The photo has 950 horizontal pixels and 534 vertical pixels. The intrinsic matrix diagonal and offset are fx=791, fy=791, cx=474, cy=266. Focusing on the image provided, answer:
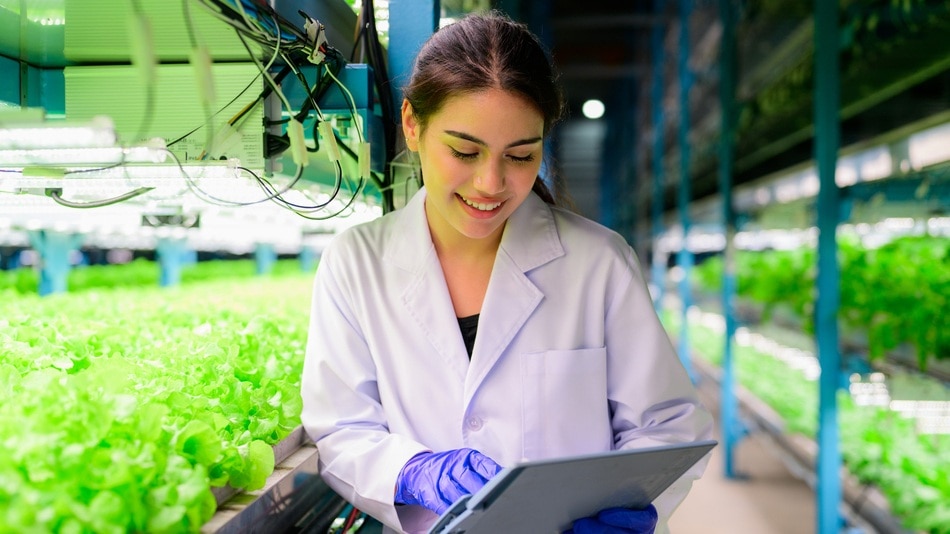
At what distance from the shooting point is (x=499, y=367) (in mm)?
1690

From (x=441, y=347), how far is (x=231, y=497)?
1.87 feet

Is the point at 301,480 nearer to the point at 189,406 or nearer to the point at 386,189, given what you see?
the point at 189,406

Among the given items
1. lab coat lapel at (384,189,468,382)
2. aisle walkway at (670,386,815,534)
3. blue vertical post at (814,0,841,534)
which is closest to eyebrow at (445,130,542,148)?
lab coat lapel at (384,189,468,382)

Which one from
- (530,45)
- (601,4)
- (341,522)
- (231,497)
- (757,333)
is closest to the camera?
(231,497)

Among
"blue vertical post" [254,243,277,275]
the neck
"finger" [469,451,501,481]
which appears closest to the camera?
"finger" [469,451,501,481]

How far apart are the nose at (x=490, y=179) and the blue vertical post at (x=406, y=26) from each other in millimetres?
878

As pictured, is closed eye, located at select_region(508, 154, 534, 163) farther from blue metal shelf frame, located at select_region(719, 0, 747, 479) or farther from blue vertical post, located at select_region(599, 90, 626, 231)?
blue vertical post, located at select_region(599, 90, 626, 231)

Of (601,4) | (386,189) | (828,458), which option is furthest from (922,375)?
(601,4)

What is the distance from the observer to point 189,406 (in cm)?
132

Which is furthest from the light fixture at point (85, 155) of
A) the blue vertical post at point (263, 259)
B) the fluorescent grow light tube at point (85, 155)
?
the blue vertical post at point (263, 259)

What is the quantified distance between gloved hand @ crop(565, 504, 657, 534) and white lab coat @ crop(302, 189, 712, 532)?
0.85ft

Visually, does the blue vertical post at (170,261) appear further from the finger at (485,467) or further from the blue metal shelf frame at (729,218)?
the finger at (485,467)

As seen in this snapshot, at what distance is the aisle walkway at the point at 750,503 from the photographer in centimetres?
470

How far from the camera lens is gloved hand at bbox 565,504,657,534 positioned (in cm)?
138
